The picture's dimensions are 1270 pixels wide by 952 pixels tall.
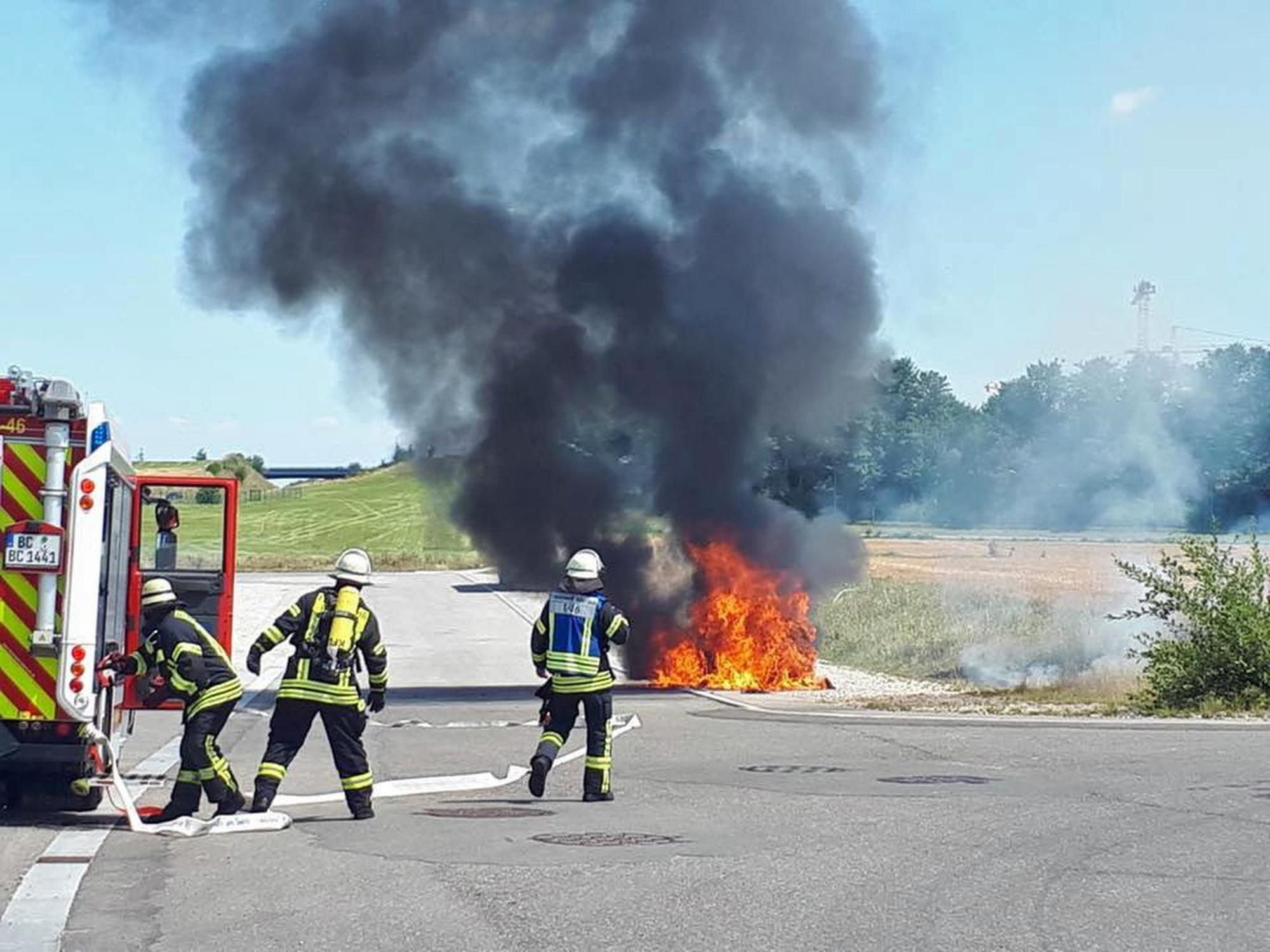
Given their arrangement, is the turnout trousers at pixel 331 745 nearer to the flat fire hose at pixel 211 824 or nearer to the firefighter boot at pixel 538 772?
the flat fire hose at pixel 211 824

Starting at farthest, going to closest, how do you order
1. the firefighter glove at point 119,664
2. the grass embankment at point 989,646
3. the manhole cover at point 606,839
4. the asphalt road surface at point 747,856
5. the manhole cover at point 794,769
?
1. the grass embankment at point 989,646
2. the manhole cover at point 794,769
3. the firefighter glove at point 119,664
4. the manhole cover at point 606,839
5. the asphalt road surface at point 747,856

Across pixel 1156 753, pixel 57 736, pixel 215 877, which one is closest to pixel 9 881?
pixel 215 877

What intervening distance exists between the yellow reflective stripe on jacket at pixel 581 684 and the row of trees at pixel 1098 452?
13.8 metres

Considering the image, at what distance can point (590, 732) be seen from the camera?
11094 millimetres

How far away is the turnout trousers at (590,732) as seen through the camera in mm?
Result: 11031

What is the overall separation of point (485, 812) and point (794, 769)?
3.24m

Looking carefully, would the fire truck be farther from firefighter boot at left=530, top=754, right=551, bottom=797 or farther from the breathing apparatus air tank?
firefighter boot at left=530, top=754, right=551, bottom=797

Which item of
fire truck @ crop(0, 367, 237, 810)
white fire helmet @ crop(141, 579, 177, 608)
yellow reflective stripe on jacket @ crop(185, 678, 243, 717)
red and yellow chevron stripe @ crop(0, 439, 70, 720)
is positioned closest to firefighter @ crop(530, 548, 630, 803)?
yellow reflective stripe on jacket @ crop(185, 678, 243, 717)

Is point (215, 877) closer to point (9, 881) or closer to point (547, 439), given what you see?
point (9, 881)

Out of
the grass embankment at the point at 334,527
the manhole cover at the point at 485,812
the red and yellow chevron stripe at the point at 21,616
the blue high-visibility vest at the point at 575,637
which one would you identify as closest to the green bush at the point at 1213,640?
the blue high-visibility vest at the point at 575,637

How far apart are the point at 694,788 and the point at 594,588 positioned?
1574mm

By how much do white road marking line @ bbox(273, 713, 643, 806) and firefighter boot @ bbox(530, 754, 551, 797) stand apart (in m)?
0.96

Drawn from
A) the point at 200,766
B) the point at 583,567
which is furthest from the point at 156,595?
the point at 583,567

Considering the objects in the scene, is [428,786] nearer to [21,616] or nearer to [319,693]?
[319,693]
